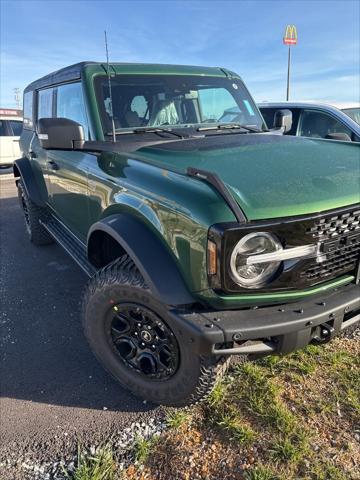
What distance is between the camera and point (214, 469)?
2000 millimetres

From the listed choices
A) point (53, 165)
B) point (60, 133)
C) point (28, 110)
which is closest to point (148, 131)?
point (60, 133)

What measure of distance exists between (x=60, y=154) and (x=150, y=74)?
1101 millimetres

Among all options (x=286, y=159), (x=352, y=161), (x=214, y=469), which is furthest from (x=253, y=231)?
(x=214, y=469)

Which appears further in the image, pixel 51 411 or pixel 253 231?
pixel 51 411

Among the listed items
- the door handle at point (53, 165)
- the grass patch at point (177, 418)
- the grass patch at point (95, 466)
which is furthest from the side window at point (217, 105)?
the grass patch at point (95, 466)

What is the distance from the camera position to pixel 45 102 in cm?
433

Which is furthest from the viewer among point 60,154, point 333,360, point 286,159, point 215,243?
point 60,154

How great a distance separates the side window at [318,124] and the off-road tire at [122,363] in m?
4.70

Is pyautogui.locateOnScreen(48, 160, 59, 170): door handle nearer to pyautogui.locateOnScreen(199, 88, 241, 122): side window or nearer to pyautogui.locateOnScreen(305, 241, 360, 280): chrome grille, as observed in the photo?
pyautogui.locateOnScreen(199, 88, 241, 122): side window

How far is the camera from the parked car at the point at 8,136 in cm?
1080

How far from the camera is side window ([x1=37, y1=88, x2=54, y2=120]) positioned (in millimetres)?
4094

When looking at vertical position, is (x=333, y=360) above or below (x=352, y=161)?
below

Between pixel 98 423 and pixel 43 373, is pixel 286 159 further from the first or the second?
pixel 43 373

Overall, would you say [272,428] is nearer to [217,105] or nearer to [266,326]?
[266,326]
